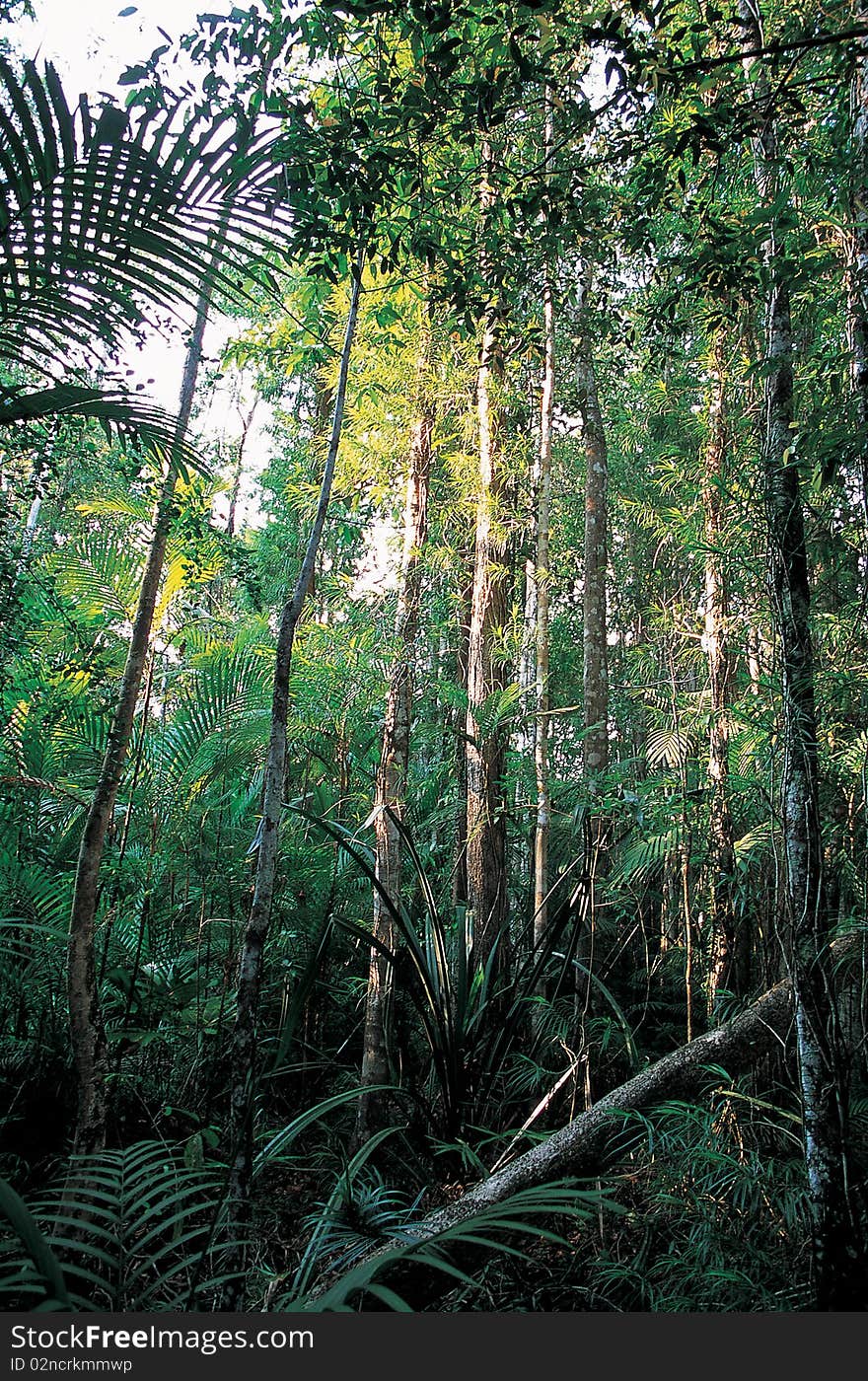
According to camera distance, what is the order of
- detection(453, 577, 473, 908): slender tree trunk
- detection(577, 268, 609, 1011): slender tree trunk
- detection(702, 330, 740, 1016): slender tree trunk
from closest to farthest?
detection(702, 330, 740, 1016): slender tree trunk, detection(453, 577, 473, 908): slender tree trunk, detection(577, 268, 609, 1011): slender tree trunk

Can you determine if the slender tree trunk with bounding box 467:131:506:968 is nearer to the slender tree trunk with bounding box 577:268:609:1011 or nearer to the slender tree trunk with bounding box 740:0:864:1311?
the slender tree trunk with bounding box 577:268:609:1011

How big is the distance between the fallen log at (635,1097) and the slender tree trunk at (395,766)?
0.66m

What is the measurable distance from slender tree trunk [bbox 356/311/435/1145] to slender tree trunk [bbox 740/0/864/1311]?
142 centimetres

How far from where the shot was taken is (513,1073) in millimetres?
3168

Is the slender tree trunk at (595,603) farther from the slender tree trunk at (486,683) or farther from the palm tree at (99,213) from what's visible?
the palm tree at (99,213)

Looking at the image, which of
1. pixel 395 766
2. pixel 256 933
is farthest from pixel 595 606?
pixel 256 933

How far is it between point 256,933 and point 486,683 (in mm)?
2819

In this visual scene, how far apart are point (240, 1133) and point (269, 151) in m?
2.37

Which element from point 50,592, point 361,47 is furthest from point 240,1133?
point 361,47

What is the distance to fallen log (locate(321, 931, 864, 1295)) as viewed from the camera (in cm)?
214

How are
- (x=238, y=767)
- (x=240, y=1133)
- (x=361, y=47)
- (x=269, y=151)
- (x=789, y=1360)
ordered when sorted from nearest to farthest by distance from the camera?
(x=789, y=1360) → (x=240, y=1133) → (x=269, y=151) → (x=361, y=47) → (x=238, y=767)

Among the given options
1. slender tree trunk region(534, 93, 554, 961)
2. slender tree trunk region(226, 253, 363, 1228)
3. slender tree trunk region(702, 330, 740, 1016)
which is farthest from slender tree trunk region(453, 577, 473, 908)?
slender tree trunk region(226, 253, 363, 1228)

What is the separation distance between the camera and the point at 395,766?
10.7 ft

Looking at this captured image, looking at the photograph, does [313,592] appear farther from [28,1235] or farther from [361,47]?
[28,1235]
